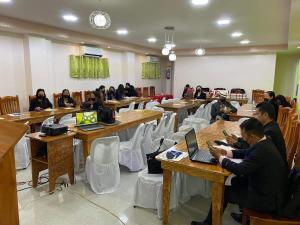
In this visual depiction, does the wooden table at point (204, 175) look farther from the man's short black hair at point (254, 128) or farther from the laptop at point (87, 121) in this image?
the laptop at point (87, 121)

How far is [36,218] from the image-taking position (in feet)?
7.68

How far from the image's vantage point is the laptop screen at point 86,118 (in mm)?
3416

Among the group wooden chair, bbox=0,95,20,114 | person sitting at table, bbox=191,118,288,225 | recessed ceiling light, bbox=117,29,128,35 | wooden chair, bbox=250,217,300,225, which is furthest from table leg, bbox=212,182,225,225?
recessed ceiling light, bbox=117,29,128,35

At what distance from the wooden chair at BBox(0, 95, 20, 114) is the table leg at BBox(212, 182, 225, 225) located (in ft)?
17.1

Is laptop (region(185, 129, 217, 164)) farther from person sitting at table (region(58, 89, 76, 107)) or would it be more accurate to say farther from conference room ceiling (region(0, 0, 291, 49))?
person sitting at table (region(58, 89, 76, 107))

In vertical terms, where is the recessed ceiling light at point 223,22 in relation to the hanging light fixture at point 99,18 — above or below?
above

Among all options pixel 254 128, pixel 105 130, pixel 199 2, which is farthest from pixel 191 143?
pixel 199 2

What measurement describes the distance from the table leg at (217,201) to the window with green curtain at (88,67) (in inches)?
256

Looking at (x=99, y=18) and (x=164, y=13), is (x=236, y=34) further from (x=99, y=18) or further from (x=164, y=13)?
(x=99, y=18)

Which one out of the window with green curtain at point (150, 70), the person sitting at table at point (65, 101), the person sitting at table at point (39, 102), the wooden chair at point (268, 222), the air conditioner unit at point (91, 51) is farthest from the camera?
the window with green curtain at point (150, 70)

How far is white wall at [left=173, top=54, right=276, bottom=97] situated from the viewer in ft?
31.3

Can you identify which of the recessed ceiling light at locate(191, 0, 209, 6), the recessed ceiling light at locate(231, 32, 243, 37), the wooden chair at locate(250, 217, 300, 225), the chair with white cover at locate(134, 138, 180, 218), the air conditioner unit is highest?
the recessed ceiling light at locate(231, 32, 243, 37)

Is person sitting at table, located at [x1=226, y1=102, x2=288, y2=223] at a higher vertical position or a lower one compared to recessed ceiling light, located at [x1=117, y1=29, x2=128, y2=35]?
lower

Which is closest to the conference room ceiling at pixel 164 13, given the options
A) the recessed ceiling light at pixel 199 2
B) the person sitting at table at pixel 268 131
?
the recessed ceiling light at pixel 199 2
